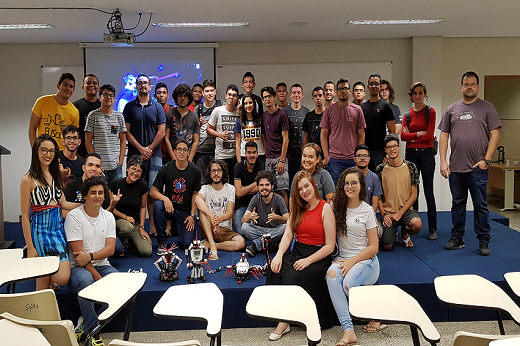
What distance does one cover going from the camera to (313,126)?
16.9ft

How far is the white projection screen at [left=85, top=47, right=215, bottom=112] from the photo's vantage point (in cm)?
670

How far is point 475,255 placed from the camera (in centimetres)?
400

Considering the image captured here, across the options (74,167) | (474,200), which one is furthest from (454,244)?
(74,167)

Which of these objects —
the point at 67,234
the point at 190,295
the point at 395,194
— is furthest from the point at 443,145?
the point at 67,234

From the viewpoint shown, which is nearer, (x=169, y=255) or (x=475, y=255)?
(x=169, y=255)

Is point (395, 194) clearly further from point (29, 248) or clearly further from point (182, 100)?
point (29, 248)

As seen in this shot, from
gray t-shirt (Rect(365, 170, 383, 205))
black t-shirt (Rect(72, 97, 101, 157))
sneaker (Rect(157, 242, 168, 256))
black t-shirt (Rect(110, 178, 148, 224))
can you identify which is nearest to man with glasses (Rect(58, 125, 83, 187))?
black t-shirt (Rect(110, 178, 148, 224))

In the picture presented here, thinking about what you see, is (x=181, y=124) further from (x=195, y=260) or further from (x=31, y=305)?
(x=31, y=305)

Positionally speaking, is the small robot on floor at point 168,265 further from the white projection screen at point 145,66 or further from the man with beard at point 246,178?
the white projection screen at point 145,66

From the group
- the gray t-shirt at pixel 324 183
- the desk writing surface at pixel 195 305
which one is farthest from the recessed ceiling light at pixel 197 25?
the desk writing surface at pixel 195 305

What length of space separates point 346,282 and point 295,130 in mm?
2602

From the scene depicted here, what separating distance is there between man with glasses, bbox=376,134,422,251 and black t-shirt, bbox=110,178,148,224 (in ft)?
7.29

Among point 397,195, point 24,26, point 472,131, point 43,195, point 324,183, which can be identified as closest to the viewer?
point 43,195

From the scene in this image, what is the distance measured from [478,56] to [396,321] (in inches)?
242
